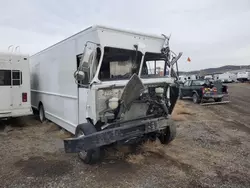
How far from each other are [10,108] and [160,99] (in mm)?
5307

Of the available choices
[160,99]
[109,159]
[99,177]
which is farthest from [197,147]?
[99,177]

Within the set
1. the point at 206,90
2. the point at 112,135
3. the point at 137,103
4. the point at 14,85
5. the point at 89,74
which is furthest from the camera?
the point at 206,90

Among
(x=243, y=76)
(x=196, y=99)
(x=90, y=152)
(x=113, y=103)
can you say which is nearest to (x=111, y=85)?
(x=113, y=103)

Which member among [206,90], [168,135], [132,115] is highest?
[206,90]

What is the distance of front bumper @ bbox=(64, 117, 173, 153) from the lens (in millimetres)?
3930

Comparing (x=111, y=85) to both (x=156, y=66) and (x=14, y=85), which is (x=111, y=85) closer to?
(x=156, y=66)

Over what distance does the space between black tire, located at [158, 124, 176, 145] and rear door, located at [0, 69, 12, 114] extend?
17.2ft

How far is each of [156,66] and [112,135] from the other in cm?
229

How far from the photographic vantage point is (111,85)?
14.0 ft

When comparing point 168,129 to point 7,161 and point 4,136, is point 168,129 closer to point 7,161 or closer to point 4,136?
point 7,161

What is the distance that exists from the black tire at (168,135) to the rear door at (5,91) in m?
5.25

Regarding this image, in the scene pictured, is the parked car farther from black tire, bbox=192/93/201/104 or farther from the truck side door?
the truck side door

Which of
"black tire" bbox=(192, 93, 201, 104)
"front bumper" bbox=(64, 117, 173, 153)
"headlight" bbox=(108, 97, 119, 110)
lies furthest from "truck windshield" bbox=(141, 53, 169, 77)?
"black tire" bbox=(192, 93, 201, 104)

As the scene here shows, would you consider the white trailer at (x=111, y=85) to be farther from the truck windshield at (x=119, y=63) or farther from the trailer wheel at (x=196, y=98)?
the trailer wheel at (x=196, y=98)
